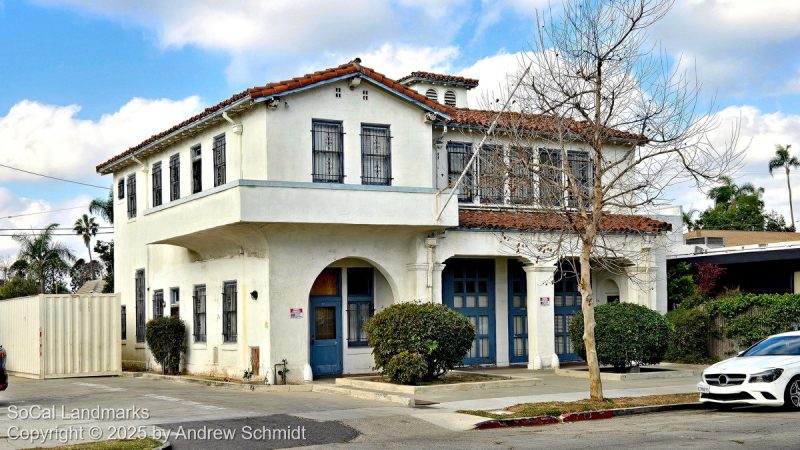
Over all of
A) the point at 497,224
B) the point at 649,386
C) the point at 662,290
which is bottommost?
the point at 649,386

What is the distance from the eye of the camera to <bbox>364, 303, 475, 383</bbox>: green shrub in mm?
21203

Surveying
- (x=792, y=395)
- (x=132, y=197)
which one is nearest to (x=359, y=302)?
(x=132, y=197)

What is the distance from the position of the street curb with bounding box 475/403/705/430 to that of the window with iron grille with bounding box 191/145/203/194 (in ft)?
44.1

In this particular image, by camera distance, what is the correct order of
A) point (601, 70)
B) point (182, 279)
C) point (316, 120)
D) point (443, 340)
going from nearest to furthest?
point (601, 70)
point (443, 340)
point (316, 120)
point (182, 279)

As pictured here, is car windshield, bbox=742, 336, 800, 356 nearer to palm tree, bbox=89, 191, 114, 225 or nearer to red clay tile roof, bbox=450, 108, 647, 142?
red clay tile roof, bbox=450, 108, 647, 142

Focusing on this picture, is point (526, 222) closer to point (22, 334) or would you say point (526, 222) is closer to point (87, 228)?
point (22, 334)

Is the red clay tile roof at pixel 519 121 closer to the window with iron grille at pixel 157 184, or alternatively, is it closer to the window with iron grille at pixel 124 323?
the window with iron grille at pixel 157 184

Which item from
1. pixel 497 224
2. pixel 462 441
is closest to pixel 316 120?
pixel 497 224

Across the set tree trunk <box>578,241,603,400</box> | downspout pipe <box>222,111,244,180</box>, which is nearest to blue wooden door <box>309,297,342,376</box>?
downspout pipe <box>222,111,244,180</box>

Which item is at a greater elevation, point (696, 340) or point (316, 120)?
point (316, 120)

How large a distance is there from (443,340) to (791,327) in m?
9.87

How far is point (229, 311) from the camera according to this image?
84.2 feet

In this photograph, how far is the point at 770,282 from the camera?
102 feet

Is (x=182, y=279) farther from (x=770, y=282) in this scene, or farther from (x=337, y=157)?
(x=770, y=282)
